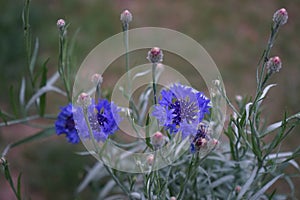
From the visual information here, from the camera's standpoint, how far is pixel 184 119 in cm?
75

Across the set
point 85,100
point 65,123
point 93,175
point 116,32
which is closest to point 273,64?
point 85,100

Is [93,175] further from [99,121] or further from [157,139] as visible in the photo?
[157,139]

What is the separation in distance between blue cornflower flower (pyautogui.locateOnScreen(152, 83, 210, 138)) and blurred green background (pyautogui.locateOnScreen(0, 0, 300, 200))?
31.4 inches

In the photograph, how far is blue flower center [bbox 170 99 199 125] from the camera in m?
0.75

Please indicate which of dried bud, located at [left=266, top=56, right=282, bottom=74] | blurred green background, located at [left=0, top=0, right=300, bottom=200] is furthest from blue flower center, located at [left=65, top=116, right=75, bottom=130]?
blurred green background, located at [left=0, top=0, right=300, bottom=200]

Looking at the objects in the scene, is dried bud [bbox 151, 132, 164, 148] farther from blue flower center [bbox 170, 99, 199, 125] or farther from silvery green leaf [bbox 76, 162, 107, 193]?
silvery green leaf [bbox 76, 162, 107, 193]

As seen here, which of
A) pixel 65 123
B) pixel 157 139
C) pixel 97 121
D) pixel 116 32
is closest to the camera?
pixel 157 139

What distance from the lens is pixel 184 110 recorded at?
76cm

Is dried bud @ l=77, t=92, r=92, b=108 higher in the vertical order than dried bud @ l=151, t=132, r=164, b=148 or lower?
higher

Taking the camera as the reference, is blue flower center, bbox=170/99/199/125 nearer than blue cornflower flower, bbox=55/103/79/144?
Yes

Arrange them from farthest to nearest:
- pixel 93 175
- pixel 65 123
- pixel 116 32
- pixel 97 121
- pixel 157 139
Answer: pixel 116 32, pixel 93 175, pixel 65 123, pixel 97 121, pixel 157 139

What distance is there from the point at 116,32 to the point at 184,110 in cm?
128

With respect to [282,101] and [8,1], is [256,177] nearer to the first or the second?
[282,101]

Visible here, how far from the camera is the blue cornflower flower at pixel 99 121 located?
0.78m
